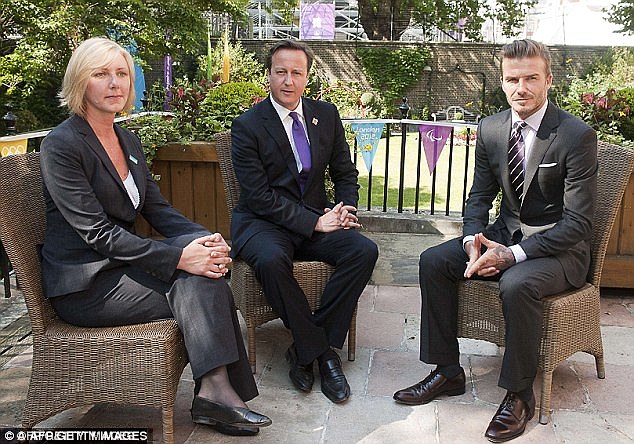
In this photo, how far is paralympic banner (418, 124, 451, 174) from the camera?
5336 mm

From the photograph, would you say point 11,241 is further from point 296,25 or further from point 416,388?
point 296,25

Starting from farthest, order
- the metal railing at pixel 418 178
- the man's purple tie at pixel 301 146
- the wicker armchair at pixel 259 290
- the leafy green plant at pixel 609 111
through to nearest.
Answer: the metal railing at pixel 418 178
the leafy green plant at pixel 609 111
the man's purple tie at pixel 301 146
the wicker armchair at pixel 259 290

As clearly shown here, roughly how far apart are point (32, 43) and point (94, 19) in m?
0.89

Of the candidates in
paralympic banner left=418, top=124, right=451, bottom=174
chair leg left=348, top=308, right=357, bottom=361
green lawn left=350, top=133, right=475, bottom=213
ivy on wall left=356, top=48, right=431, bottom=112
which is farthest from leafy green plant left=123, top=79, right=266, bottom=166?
ivy on wall left=356, top=48, right=431, bottom=112

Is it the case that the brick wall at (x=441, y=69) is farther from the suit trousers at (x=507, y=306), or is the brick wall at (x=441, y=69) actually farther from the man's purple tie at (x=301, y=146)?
the suit trousers at (x=507, y=306)

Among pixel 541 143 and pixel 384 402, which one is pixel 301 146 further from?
pixel 384 402

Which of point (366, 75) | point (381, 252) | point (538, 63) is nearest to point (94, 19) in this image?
point (381, 252)

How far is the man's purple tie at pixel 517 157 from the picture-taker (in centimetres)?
296

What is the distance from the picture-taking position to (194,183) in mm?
4355

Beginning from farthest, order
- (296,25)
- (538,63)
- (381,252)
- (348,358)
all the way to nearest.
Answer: (296,25) → (381,252) → (348,358) → (538,63)

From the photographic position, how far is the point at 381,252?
497 centimetres

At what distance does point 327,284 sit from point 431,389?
673 millimetres

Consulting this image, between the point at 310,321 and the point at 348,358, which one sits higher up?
the point at 310,321

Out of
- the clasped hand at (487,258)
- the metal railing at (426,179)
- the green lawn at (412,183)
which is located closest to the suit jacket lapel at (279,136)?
→ the clasped hand at (487,258)
